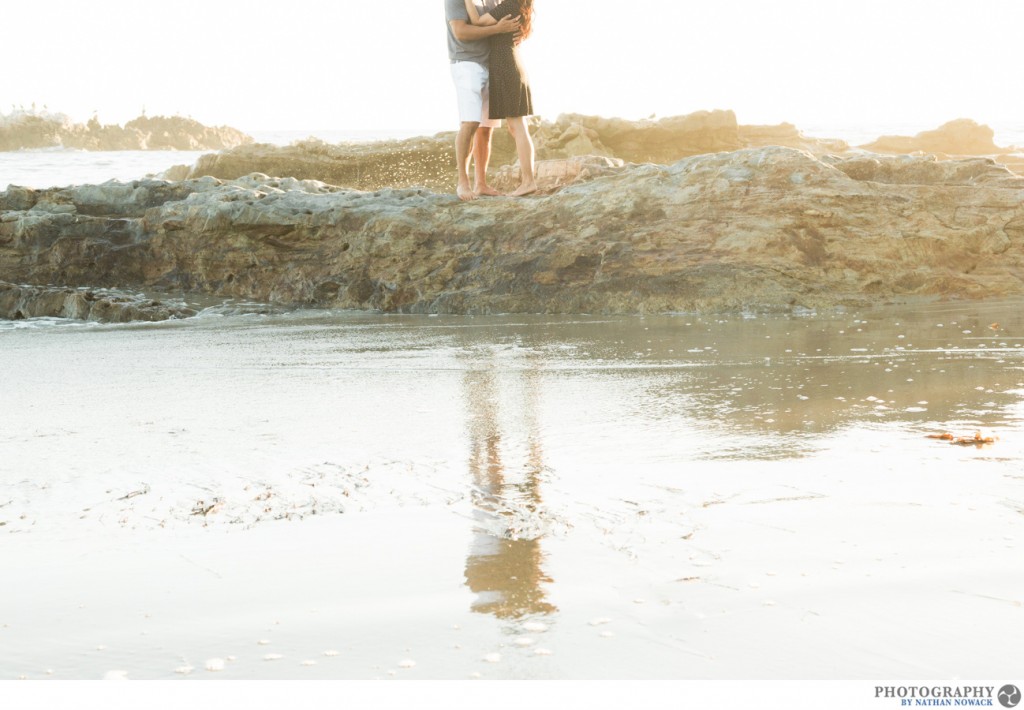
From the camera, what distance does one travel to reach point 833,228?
652cm

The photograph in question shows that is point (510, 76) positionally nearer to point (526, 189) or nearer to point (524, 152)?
point (524, 152)

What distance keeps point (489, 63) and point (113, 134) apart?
125ft

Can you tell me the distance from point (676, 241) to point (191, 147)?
37.3 metres

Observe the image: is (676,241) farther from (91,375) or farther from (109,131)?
(109,131)

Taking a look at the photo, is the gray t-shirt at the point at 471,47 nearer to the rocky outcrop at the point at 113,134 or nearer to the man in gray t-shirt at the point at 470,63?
the man in gray t-shirt at the point at 470,63

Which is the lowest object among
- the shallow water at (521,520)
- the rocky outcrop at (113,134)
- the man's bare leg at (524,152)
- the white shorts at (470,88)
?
the shallow water at (521,520)

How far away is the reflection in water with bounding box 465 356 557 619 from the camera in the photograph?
5.86ft

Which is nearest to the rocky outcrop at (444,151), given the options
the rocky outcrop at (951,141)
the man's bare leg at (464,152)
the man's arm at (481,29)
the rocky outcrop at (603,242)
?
the rocky outcrop at (951,141)

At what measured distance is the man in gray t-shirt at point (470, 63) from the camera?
6.73 metres

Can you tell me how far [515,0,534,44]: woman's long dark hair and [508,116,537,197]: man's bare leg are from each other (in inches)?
21.4

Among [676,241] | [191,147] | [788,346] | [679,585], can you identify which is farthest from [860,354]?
[191,147]

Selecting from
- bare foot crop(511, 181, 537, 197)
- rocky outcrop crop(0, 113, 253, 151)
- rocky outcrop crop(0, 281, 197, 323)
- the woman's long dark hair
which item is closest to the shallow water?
rocky outcrop crop(0, 281, 197, 323)

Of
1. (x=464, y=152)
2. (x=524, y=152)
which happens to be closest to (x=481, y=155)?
(x=464, y=152)

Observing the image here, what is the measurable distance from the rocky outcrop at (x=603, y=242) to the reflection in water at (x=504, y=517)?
3.13 meters
